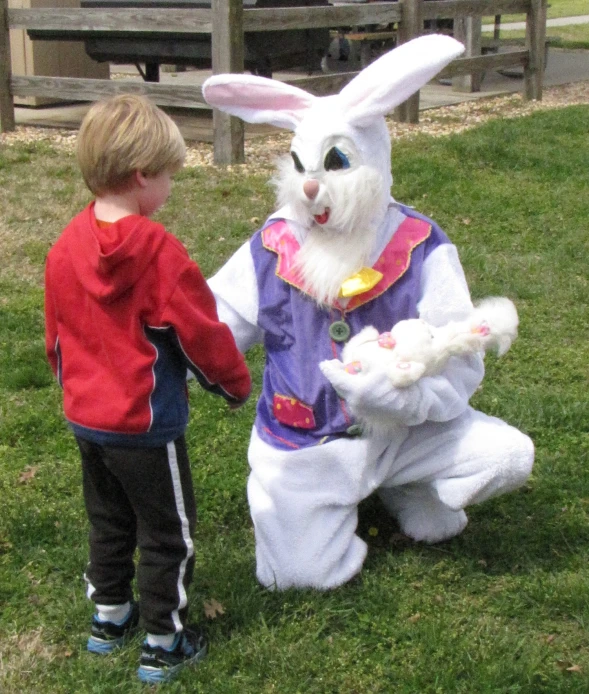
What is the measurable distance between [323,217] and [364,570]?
44.7 inches

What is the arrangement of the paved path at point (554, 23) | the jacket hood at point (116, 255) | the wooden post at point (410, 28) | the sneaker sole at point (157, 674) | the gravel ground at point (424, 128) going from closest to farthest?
the jacket hood at point (116, 255)
the sneaker sole at point (157, 674)
the gravel ground at point (424, 128)
the wooden post at point (410, 28)
the paved path at point (554, 23)

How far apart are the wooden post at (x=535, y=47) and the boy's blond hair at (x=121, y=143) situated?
347 inches

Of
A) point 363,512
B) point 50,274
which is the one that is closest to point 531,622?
point 363,512

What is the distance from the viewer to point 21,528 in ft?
11.2

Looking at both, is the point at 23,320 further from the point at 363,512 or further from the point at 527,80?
the point at 527,80

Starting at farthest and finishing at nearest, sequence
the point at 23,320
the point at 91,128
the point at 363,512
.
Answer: the point at 23,320, the point at 363,512, the point at 91,128

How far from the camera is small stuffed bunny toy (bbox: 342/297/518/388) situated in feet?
9.18

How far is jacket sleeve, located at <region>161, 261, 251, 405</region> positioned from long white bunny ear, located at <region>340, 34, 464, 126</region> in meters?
0.83

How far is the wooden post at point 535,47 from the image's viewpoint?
1032 cm

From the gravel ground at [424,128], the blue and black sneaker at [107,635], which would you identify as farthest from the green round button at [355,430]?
the gravel ground at [424,128]

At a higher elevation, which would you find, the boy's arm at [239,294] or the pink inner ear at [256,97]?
the pink inner ear at [256,97]

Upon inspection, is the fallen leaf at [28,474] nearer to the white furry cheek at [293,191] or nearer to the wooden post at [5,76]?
the white furry cheek at [293,191]

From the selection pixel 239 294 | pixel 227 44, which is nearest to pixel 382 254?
pixel 239 294

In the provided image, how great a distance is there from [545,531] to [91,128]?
2.04 meters
